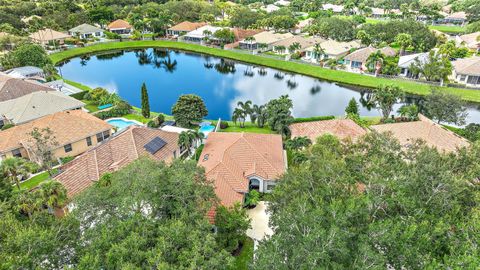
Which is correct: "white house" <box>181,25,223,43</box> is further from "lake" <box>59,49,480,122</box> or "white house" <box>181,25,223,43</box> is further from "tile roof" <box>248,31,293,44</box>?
"tile roof" <box>248,31,293,44</box>

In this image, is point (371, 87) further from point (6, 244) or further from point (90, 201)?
point (6, 244)

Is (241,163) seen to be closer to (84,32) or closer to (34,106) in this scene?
(34,106)

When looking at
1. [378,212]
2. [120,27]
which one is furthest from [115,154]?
[120,27]

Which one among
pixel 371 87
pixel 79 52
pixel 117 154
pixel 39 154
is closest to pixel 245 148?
pixel 117 154

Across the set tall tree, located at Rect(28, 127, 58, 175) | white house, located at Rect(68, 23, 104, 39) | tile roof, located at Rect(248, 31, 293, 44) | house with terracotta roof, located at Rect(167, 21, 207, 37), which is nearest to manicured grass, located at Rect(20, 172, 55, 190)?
tall tree, located at Rect(28, 127, 58, 175)

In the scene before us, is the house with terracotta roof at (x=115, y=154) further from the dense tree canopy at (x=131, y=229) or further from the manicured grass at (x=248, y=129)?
the manicured grass at (x=248, y=129)
